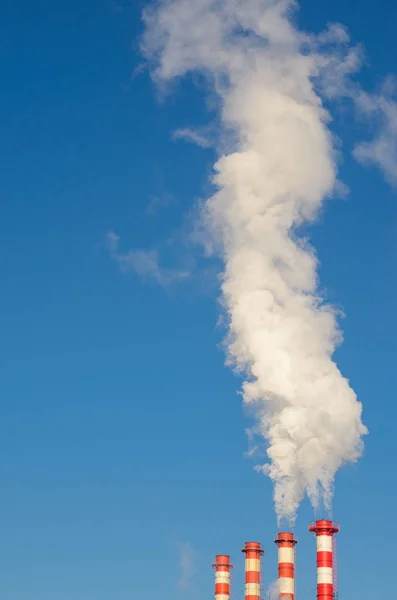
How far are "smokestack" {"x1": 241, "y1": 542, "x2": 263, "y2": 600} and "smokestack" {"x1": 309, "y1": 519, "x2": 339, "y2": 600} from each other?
7.68 metres

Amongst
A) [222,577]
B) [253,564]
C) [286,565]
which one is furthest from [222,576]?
[286,565]

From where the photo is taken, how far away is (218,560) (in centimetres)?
7450

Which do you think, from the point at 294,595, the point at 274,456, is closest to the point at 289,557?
the point at 294,595

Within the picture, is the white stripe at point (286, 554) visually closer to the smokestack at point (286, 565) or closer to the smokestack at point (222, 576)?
the smokestack at point (286, 565)

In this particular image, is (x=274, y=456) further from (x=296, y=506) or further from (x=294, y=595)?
(x=294, y=595)

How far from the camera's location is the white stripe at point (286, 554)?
65.6 metres

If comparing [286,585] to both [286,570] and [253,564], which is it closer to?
[286,570]

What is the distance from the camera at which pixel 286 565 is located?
215ft

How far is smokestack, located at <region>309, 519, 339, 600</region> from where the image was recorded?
6256 centimetres

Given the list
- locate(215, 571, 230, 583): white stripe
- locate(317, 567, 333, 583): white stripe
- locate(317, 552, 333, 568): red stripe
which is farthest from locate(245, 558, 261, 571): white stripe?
locate(317, 567, 333, 583): white stripe

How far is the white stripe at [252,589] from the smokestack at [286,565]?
458 centimetres

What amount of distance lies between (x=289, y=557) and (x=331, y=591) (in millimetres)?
4041

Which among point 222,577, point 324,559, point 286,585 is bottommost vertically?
point 286,585

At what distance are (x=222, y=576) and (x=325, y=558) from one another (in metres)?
13.0
